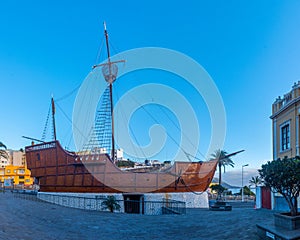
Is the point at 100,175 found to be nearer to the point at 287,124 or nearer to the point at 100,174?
the point at 100,174

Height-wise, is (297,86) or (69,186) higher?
(297,86)

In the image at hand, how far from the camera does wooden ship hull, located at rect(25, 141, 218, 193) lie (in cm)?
3056

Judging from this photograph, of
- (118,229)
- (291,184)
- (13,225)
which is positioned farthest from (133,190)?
(291,184)

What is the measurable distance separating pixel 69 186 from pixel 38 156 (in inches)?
199

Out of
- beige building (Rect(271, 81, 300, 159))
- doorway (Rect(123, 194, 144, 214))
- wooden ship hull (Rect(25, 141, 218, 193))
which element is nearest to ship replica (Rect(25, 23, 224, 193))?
wooden ship hull (Rect(25, 141, 218, 193))

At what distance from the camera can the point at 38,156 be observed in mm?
34312

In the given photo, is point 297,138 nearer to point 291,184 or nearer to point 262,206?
point 262,206

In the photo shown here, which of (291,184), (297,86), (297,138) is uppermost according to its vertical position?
Answer: (297,86)

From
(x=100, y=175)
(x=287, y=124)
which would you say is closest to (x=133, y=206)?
(x=100, y=175)

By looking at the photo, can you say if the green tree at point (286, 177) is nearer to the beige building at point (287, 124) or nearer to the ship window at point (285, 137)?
the beige building at point (287, 124)

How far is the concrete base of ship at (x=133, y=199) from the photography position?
93.5ft

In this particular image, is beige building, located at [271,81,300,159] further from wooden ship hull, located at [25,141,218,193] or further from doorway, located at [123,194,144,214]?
doorway, located at [123,194,144,214]

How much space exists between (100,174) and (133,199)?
13.3 ft

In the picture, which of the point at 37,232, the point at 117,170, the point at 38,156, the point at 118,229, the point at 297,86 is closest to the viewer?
the point at 37,232
